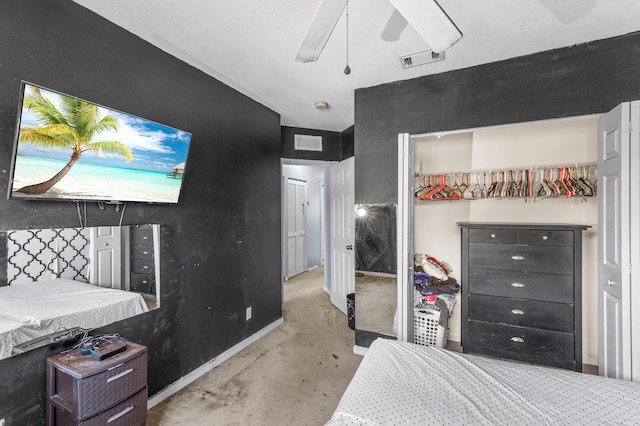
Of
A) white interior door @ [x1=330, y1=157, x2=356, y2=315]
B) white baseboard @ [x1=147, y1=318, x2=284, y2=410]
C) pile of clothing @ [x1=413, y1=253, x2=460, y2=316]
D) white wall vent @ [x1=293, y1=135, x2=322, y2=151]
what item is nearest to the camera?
white baseboard @ [x1=147, y1=318, x2=284, y2=410]

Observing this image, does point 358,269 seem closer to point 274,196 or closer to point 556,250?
point 274,196

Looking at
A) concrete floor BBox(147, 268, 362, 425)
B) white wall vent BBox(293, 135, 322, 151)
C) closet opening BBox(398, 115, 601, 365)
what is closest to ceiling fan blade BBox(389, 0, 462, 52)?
closet opening BBox(398, 115, 601, 365)

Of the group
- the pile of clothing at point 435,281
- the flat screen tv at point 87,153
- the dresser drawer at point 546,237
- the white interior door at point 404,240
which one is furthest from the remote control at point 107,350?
the dresser drawer at point 546,237

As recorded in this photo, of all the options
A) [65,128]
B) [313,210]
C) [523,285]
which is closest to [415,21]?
[65,128]

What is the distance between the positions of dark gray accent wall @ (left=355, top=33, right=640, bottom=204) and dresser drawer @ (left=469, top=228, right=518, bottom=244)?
782mm

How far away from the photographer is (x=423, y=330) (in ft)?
8.83

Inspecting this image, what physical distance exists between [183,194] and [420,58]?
214 centimetres

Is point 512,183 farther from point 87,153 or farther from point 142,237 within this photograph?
point 87,153

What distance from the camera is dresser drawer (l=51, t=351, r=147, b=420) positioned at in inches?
58.6

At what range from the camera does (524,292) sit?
254 cm

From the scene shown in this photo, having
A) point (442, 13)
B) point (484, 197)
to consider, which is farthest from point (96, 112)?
point (484, 197)

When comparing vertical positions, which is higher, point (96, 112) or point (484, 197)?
point (96, 112)

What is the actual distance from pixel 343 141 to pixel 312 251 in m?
3.20

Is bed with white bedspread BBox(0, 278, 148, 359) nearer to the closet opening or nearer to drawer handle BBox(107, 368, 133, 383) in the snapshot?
drawer handle BBox(107, 368, 133, 383)
